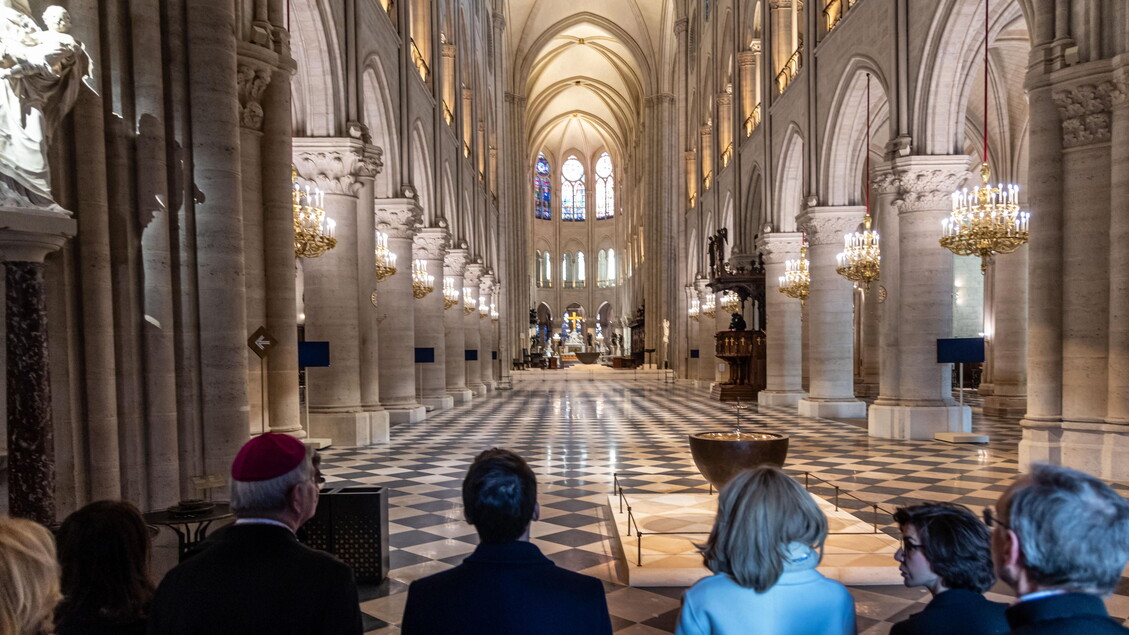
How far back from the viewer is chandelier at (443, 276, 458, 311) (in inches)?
829

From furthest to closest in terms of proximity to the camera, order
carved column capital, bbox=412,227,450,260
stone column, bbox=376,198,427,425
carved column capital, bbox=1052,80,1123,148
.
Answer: carved column capital, bbox=412,227,450,260
stone column, bbox=376,198,427,425
carved column capital, bbox=1052,80,1123,148

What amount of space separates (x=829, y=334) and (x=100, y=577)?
1623 centimetres

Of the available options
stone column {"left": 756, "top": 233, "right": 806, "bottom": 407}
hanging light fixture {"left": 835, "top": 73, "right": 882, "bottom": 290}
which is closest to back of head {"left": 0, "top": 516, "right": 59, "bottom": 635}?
hanging light fixture {"left": 835, "top": 73, "right": 882, "bottom": 290}

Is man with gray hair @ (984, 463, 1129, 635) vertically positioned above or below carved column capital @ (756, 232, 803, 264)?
below

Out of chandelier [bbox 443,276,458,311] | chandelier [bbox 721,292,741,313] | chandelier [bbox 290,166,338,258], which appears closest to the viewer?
chandelier [bbox 290,166,338,258]

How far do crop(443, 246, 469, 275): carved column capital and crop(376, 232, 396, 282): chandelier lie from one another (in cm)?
700

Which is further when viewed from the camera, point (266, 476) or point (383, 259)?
point (383, 259)

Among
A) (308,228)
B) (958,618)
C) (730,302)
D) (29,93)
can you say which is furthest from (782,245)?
(958,618)

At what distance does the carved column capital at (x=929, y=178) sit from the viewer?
39.8 feet

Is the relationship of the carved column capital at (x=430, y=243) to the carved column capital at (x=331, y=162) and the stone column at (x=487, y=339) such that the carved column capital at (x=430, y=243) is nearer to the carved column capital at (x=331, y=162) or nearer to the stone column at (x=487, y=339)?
the carved column capital at (x=331, y=162)

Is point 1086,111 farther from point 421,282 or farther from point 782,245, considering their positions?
point 421,282

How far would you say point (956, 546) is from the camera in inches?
82.8

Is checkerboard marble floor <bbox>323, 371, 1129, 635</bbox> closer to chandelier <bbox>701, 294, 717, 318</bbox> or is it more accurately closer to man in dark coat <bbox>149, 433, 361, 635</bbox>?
man in dark coat <bbox>149, 433, 361, 635</bbox>

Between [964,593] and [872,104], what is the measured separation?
619 inches
